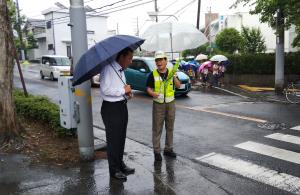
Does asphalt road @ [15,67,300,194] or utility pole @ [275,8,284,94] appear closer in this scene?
asphalt road @ [15,67,300,194]

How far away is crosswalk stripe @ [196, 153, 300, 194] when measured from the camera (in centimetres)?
553

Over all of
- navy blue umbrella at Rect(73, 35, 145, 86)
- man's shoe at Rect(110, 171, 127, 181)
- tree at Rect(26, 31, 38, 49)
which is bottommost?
man's shoe at Rect(110, 171, 127, 181)

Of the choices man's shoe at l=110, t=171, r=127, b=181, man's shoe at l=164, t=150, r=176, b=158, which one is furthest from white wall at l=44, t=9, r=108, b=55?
man's shoe at l=110, t=171, r=127, b=181

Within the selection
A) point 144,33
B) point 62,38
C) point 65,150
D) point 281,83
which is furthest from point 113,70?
point 62,38

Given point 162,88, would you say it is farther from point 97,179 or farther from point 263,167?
point 263,167

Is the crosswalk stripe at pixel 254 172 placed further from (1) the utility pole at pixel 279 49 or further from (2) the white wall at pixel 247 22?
(2) the white wall at pixel 247 22

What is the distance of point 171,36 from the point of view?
10.2 m

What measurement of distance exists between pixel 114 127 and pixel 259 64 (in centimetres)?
1588

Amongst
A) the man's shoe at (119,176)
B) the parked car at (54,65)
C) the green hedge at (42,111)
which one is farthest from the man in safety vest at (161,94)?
the parked car at (54,65)

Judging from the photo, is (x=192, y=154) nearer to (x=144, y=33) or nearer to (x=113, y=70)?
(x=113, y=70)

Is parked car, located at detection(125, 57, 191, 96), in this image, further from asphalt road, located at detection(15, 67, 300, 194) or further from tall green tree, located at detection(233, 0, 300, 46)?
tall green tree, located at detection(233, 0, 300, 46)

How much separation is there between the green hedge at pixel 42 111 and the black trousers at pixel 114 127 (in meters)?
2.14

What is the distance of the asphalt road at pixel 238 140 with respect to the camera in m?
5.78

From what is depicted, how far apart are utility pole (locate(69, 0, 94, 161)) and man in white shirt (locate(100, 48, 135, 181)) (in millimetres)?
815
